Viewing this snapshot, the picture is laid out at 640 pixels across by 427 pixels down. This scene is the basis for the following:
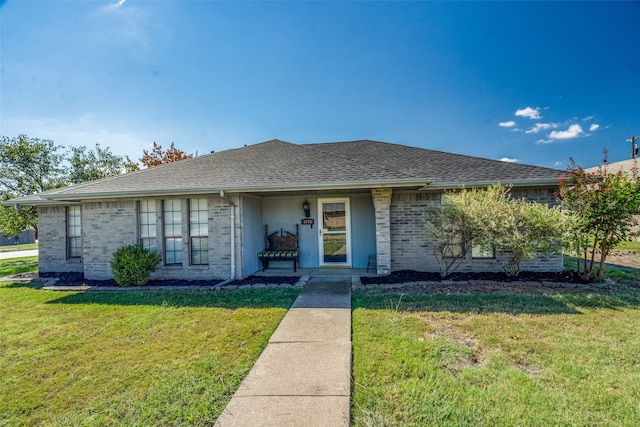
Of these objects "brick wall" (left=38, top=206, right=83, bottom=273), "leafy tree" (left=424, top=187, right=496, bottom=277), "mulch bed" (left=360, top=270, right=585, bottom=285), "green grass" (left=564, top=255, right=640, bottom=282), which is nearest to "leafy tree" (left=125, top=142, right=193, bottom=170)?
"brick wall" (left=38, top=206, right=83, bottom=273)

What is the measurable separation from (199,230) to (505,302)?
24.3 ft

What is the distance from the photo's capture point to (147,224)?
774 centimetres

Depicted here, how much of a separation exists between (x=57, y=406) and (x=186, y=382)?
1.13 metres

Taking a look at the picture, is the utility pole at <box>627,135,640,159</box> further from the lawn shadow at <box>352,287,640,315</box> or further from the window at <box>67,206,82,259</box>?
the window at <box>67,206,82,259</box>

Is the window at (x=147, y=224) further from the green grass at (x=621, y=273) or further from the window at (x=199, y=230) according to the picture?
the green grass at (x=621, y=273)

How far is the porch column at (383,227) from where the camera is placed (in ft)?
23.1

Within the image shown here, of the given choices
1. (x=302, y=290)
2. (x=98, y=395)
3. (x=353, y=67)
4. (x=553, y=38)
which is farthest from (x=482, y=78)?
(x=98, y=395)

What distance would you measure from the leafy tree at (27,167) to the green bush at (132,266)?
8.91 m

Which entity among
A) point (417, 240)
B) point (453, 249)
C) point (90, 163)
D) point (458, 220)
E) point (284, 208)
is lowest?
point (453, 249)

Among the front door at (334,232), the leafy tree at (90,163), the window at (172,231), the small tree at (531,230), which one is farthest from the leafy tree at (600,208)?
the leafy tree at (90,163)

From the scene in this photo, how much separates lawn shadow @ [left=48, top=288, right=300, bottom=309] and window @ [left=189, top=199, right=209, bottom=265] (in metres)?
1.26

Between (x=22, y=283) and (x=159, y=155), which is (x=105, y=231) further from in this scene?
(x=159, y=155)

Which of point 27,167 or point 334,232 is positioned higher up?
point 27,167

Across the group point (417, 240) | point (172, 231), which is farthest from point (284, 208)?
point (417, 240)
